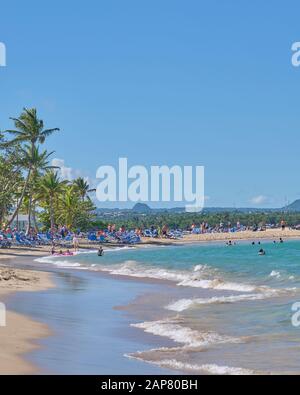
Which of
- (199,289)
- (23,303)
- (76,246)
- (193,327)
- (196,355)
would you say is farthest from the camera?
(76,246)

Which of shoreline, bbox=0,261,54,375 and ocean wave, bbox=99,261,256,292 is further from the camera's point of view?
ocean wave, bbox=99,261,256,292

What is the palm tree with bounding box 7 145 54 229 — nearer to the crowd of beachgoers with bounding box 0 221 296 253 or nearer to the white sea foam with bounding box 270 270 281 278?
the crowd of beachgoers with bounding box 0 221 296 253

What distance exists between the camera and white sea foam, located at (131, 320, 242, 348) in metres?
14.2

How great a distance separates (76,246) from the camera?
6938cm

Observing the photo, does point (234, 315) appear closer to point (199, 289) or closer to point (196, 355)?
point (196, 355)

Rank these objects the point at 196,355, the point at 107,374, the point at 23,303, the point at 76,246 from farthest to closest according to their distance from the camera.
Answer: the point at 76,246, the point at 23,303, the point at 196,355, the point at 107,374

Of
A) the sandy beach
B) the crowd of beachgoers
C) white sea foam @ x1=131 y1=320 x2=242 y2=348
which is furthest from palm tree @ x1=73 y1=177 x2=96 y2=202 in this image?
white sea foam @ x1=131 y1=320 x2=242 y2=348

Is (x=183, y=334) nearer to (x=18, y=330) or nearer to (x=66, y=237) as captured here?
(x=18, y=330)

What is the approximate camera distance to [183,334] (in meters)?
15.2

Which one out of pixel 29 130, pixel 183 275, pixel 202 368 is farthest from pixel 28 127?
pixel 202 368

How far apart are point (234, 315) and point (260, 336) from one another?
361 centimetres

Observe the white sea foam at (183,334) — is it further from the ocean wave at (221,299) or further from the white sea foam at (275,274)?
the white sea foam at (275,274)

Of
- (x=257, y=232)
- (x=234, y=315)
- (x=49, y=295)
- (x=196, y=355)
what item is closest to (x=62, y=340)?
(x=196, y=355)

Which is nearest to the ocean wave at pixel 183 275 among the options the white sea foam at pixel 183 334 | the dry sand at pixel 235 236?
the white sea foam at pixel 183 334
